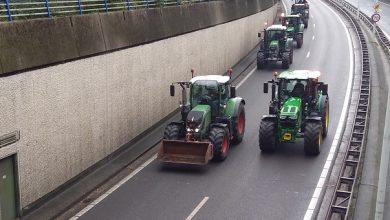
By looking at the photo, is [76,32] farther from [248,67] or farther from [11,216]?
[248,67]

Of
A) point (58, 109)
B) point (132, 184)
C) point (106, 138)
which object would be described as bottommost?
point (132, 184)

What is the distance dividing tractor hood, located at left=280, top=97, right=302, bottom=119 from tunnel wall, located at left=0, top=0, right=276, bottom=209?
552 cm

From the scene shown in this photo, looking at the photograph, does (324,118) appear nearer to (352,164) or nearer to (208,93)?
(352,164)

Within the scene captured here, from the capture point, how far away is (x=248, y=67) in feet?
108

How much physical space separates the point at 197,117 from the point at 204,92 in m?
1.51

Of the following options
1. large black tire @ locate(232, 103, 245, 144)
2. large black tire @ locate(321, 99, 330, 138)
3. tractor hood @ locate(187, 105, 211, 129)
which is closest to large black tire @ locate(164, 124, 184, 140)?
tractor hood @ locate(187, 105, 211, 129)

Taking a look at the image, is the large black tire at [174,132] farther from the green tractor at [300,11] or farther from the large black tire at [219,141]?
the green tractor at [300,11]

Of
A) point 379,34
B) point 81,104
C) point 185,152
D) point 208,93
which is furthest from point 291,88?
point 379,34

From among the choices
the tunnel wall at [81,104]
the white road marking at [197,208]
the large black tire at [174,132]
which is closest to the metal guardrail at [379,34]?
the tunnel wall at [81,104]

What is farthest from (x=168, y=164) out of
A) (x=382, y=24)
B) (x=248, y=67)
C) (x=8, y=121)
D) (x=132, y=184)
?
(x=382, y=24)

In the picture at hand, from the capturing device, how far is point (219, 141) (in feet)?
53.1

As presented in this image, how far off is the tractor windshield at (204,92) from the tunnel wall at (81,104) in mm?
2388

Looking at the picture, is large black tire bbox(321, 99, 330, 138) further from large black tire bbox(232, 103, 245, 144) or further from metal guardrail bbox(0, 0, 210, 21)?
metal guardrail bbox(0, 0, 210, 21)

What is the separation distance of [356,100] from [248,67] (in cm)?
990
